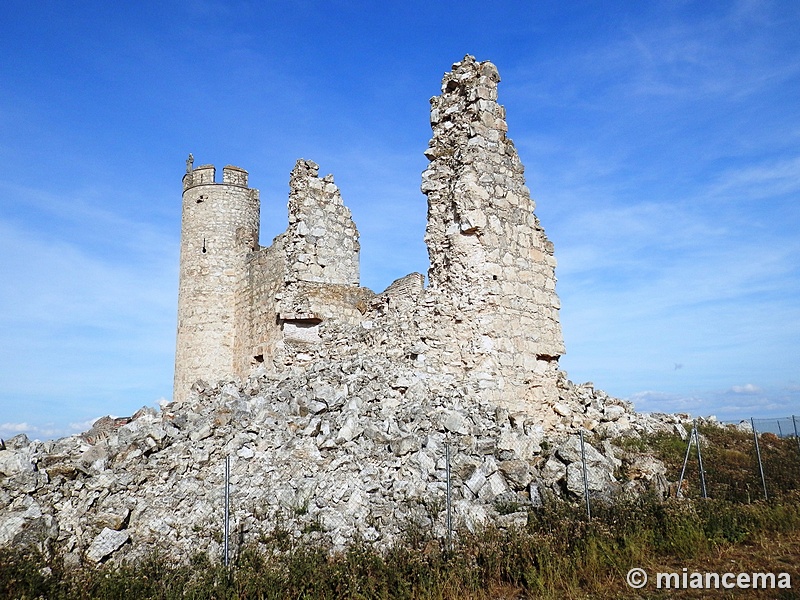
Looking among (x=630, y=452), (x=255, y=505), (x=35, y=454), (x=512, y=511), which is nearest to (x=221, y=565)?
(x=255, y=505)

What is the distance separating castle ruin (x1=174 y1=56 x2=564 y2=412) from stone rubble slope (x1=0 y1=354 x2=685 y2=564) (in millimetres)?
651

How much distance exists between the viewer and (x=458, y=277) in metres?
10.4

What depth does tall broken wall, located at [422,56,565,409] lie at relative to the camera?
400 inches

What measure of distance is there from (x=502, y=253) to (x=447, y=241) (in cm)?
94

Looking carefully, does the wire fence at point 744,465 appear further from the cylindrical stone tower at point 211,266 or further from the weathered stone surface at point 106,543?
the cylindrical stone tower at point 211,266

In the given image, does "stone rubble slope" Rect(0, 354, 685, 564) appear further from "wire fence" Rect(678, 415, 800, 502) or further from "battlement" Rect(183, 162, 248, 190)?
"battlement" Rect(183, 162, 248, 190)

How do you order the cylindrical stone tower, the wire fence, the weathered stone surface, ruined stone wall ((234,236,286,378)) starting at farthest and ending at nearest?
the cylindrical stone tower → ruined stone wall ((234,236,286,378)) → the wire fence → the weathered stone surface

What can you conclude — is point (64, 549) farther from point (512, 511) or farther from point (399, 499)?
point (512, 511)

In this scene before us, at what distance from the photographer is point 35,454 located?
8.77 m

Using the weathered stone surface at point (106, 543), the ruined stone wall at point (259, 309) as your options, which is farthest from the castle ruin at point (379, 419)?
the ruined stone wall at point (259, 309)

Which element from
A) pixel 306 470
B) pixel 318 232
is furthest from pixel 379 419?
pixel 318 232

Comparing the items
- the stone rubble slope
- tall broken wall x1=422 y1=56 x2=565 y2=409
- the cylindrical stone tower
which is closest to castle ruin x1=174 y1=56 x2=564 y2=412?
tall broken wall x1=422 y1=56 x2=565 y2=409

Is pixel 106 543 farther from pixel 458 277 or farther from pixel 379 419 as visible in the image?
pixel 458 277

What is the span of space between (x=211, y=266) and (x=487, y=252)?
36.8 ft
